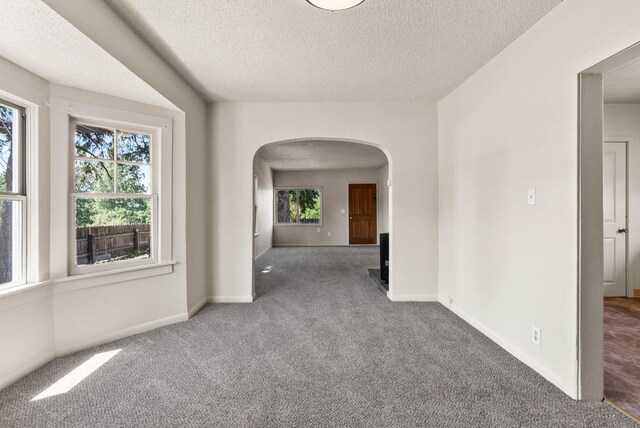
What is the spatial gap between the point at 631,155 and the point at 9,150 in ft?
20.2

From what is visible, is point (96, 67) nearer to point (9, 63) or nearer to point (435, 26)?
point (9, 63)

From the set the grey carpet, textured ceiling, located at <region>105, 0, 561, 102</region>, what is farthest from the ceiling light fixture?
the grey carpet

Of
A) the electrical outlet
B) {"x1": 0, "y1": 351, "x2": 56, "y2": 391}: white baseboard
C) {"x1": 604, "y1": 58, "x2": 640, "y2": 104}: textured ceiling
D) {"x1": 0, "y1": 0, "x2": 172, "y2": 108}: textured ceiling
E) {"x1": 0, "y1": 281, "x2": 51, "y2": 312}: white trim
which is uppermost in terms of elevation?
{"x1": 604, "y1": 58, "x2": 640, "y2": 104}: textured ceiling

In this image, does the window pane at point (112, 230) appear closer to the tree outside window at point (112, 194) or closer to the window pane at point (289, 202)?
the tree outside window at point (112, 194)

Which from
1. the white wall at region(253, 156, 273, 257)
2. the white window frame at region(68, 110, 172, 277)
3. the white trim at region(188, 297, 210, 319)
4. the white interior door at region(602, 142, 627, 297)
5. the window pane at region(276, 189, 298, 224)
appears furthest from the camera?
the window pane at region(276, 189, 298, 224)

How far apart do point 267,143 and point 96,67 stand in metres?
1.69

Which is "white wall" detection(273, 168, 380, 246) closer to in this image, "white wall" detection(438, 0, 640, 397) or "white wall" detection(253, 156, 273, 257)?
"white wall" detection(253, 156, 273, 257)

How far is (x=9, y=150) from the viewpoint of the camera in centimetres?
187

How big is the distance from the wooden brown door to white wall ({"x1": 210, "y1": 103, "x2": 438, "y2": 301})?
545 centimetres

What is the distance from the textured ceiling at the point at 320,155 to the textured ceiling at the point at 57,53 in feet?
9.30

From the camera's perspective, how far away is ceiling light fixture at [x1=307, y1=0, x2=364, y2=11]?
161 cm

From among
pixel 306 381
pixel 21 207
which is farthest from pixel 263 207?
pixel 306 381

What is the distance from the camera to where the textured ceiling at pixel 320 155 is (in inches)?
221

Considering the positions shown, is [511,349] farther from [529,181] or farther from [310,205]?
[310,205]
